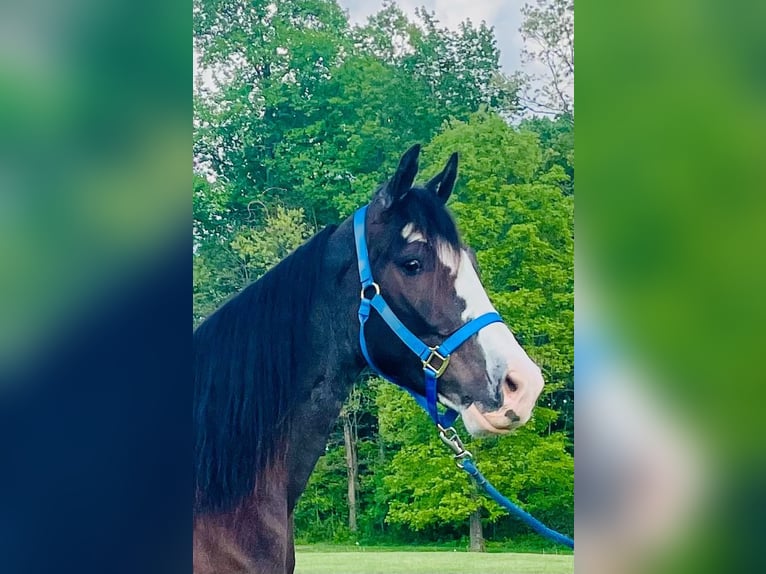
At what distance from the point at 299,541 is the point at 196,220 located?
1471mm

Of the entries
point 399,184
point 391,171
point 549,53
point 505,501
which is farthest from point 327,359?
point 549,53

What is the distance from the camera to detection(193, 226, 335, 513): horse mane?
2.27 m

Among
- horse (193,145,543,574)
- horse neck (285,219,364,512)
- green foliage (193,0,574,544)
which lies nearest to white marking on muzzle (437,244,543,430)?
horse (193,145,543,574)

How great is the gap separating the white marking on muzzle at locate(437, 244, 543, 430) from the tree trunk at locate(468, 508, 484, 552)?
1.14 m

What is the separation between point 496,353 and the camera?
7.72 ft

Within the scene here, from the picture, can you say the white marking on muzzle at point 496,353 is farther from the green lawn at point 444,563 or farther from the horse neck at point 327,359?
the green lawn at point 444,563

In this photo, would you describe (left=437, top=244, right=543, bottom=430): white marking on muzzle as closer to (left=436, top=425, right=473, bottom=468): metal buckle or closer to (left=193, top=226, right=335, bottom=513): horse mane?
(left=436, top=425, right=473, bottom=468): metal buckle

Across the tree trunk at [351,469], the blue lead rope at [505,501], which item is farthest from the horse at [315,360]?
the tree trunk at [351,469]

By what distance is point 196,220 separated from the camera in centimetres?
337

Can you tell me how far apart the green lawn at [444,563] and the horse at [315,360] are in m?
1.03

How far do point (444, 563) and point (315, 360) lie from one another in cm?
150

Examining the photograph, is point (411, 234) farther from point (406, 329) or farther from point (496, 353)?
point (496, 353)
